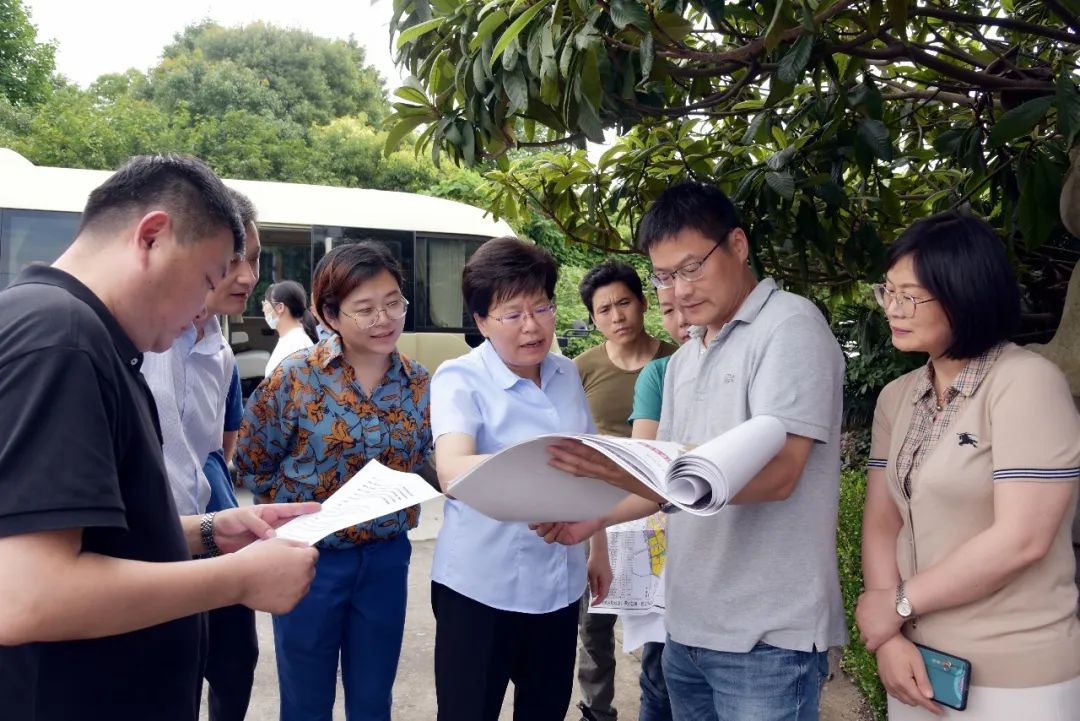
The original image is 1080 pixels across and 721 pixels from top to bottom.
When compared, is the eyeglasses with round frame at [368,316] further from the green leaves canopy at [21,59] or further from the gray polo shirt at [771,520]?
the green leaves canopy at [21,59]

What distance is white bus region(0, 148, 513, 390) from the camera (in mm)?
8234

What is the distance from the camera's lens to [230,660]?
8.43 feet

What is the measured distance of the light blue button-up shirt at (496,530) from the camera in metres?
2.13

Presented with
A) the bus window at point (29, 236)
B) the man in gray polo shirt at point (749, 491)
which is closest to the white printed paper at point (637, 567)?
the man in gray polo shirt at point (749, 491)

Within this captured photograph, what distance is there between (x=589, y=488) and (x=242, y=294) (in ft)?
4.12

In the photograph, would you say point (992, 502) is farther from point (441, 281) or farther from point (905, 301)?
point (441, 281)

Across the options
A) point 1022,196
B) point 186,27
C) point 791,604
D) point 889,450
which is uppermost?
point 186,27

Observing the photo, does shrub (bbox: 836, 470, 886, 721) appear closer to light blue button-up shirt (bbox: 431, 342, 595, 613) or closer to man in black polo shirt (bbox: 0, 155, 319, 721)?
light blue button-up shirt (bbox: 431, 342, 595, 613)

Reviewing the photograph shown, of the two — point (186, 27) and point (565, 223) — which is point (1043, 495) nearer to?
point (565, 223)

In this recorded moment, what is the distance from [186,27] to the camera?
108ft

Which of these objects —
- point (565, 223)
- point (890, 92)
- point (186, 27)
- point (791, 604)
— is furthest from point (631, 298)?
point (186, 27)

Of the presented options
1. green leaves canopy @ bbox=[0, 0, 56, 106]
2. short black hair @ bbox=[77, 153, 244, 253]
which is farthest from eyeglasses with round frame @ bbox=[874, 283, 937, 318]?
green leaves canopy @ bbox=[0, 0, 56, 106]

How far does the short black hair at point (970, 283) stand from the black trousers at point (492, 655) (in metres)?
1.18

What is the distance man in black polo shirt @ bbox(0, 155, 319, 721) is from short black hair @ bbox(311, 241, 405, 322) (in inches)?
44.1
